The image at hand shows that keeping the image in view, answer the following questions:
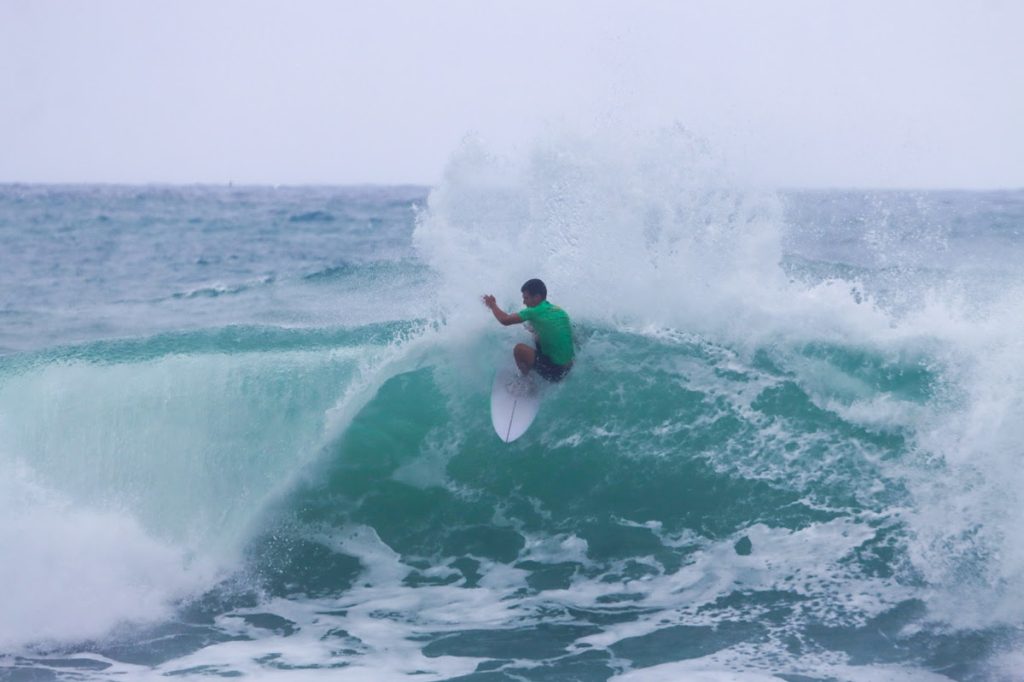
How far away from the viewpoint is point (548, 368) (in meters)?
8.43

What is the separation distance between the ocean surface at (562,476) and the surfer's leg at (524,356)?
0.92 metres

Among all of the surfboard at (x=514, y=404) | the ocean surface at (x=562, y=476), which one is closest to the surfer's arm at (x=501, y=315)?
the surfboard at (x=514, y=404)

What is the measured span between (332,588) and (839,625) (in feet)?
13.3

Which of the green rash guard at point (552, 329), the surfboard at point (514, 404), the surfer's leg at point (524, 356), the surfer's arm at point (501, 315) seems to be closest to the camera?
the surfer's arm at point (501, 315)

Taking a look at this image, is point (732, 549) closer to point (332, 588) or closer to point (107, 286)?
point (332, 588)

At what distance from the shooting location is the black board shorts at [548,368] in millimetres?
8352

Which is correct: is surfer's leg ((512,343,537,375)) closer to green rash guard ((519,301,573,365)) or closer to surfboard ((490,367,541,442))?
green rash guard ((519,301,573,365))

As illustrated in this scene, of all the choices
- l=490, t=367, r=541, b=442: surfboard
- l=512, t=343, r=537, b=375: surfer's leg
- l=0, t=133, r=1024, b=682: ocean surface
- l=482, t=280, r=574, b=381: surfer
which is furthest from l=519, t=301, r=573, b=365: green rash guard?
l=0, t=133, r=1024, b=682: ocean surface

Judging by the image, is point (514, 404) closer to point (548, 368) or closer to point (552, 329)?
point (548, 368)

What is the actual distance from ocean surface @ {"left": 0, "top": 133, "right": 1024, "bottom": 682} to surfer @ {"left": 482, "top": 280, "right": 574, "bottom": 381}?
903 millimetres

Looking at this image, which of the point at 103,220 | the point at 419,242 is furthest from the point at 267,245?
the point at 419,242

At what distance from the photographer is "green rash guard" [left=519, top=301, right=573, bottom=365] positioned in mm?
8102

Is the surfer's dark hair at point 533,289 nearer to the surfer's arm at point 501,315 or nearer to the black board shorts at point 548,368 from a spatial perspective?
the surfer's arm at point 501,315

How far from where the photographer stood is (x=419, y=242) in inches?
387
